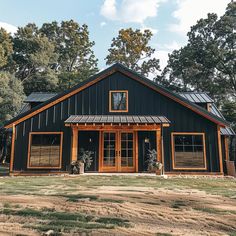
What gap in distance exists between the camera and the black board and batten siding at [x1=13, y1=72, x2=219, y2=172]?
12.1 metres

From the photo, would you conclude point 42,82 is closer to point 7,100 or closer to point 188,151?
point 7,100

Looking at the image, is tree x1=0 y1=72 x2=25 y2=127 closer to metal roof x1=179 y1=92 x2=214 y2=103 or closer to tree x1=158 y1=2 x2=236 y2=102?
metal roof x1=179 y1=92 x2=214 y2=103

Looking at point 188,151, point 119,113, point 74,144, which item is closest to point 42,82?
point 119,113

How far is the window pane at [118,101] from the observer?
12.9 m

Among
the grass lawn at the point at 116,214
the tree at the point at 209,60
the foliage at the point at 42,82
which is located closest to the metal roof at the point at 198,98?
the grass lawn at the point at 116,214

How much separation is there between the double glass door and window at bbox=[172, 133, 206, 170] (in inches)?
91.7

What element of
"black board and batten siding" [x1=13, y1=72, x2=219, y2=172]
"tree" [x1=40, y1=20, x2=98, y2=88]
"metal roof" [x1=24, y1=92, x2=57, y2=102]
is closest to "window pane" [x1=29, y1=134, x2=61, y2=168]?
"black board and batten siding" [x1=13, y1=72, x2=219, y2=172]

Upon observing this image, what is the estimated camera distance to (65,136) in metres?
12.3

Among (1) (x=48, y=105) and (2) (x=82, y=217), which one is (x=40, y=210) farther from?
(1) (x=48, y=105)

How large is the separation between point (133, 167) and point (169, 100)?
166 inches

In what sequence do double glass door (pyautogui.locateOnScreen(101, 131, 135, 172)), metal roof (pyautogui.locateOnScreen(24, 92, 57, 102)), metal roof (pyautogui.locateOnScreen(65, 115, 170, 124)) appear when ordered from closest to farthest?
1. metal roof (pyautogui.locateOnScreen(65, 115, 170, 124))
2. double glass door (pyautogui.locateOnScreen(101, 131, 135, 172))
3. metal roof (pyautogui.locateOnScreen(24, 92, 57, 102))

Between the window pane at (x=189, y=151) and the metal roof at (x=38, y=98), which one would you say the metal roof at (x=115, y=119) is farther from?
the metal roof at (x=38, y=98)

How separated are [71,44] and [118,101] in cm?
3184

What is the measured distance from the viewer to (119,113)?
42.0 feet
